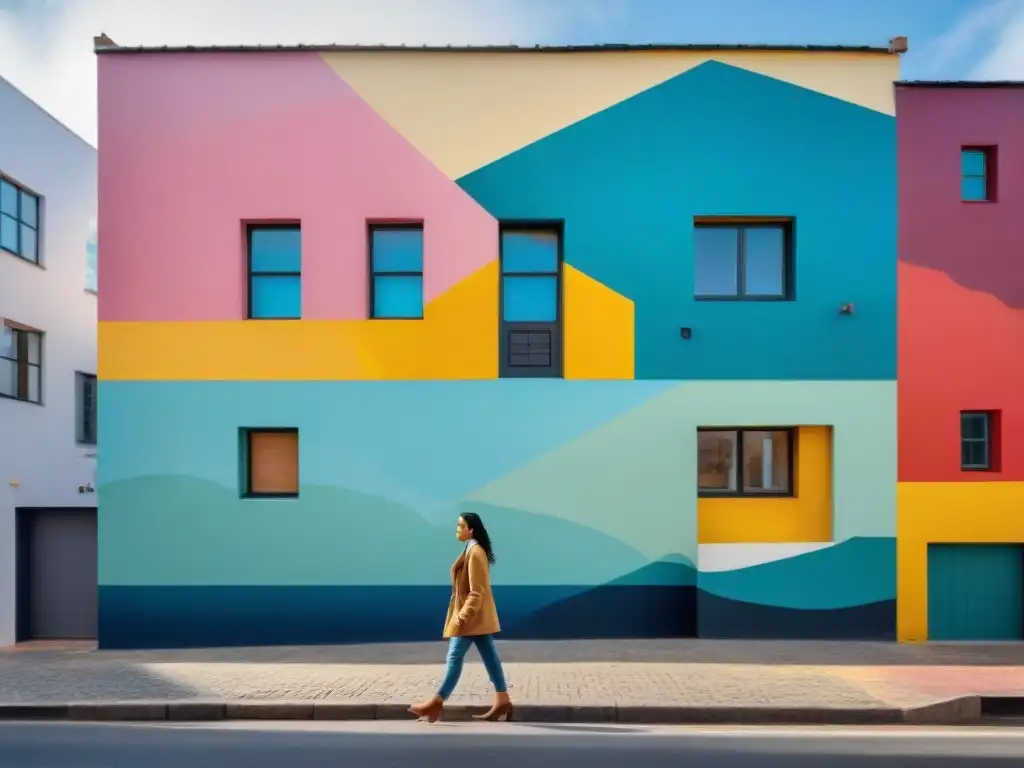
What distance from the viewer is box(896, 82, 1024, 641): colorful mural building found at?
975 centimetres

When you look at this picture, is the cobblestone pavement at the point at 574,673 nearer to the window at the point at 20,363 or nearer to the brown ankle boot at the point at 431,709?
the brown ankle boot at the point at 431,709

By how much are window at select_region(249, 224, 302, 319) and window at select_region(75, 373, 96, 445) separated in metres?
7.78

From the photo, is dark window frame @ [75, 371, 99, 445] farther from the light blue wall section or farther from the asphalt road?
the asphalt road

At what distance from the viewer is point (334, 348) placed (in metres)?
9.71

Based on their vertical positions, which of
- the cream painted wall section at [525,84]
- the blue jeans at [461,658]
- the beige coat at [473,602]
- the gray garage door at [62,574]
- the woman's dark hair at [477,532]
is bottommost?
the gray garage door at [62,574]

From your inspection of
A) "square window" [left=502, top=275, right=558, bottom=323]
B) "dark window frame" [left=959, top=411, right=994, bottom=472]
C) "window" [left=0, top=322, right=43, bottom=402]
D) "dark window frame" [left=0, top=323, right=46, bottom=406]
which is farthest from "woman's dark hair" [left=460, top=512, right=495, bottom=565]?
"dark window frame" [left=0, top=323, right=46, bottom=406]

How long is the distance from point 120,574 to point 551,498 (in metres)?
6.01

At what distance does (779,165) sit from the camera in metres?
9.79

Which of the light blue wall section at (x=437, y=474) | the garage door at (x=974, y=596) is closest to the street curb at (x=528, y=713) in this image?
the light blue wall section at (x=437, y=474)

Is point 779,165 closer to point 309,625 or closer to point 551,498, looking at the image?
point 551,498

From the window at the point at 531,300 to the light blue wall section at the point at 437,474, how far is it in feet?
1.21

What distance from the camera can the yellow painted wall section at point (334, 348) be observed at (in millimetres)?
9695

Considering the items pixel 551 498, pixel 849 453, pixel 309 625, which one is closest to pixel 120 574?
pixel 309 625

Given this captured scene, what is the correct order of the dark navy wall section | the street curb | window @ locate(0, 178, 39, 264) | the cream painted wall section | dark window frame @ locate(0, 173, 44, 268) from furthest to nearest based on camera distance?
dark window frame @ locate(0, 173, 44, 268), window @ locate(0, 178, 39, 264), the cream painted wall section, the dark navy wall section, the street curb
